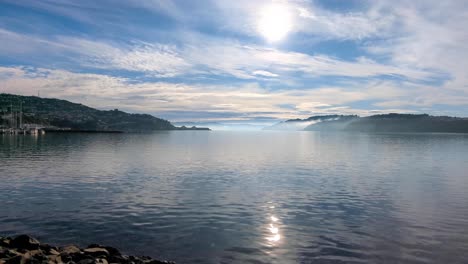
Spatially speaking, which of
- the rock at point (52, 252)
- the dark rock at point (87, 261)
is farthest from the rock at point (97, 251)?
the dark rock at point (87, 261)

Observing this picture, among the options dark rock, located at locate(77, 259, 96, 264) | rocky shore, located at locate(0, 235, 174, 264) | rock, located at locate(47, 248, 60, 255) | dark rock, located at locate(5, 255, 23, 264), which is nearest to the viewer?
dark rock, located at locate(77, 259, 96, 264)

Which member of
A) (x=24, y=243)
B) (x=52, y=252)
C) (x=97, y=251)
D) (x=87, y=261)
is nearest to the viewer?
(x=87, y=261)

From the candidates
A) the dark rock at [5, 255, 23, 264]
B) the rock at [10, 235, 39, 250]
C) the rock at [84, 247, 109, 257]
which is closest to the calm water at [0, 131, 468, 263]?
the rock at [84, 247, 109, 257]

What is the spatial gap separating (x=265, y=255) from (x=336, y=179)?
36598 millimetres

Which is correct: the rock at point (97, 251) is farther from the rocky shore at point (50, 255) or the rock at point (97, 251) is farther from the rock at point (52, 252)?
the rock at point (52, 252)

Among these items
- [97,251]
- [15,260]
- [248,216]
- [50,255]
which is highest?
[15,260]

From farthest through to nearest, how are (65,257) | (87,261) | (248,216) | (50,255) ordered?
(248,216)
(50,255)
(65,257)
(87,261)

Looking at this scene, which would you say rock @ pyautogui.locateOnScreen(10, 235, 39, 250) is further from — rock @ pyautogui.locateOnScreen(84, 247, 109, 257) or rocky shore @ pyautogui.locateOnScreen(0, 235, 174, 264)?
rock @ pyautogui.locateOnScreen(84, 247, 109, 257)

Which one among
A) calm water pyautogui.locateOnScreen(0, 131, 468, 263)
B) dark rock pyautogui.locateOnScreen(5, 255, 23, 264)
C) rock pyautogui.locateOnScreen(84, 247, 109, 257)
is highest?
dark rock pyautogui.locateOnScreen(5, 255, 23, 264)

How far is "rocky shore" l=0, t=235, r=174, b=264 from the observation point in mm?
17281

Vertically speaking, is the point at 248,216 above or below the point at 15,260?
below

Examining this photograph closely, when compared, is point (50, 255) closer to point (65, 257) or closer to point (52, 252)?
point (52, 252)

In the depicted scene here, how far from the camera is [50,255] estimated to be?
18.6m

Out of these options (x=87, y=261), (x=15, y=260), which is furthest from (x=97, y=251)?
(x=15, y=260)
